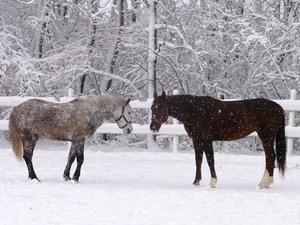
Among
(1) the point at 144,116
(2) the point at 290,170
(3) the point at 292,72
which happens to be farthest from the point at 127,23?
(2) the point at 290,170

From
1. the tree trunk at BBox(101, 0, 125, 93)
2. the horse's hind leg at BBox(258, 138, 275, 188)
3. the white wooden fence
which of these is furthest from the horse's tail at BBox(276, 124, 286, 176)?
the tree trunk at BBox(101, 0, 125, 93)

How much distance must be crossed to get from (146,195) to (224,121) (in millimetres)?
2076

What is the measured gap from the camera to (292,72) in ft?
47.5

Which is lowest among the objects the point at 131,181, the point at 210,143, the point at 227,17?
the point at 131,181

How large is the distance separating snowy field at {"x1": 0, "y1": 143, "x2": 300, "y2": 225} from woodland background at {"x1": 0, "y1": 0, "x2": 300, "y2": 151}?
388 cm

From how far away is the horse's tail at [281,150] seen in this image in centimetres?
896

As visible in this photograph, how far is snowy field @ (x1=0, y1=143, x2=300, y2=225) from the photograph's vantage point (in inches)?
245

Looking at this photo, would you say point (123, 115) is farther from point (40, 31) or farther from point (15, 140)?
point (40, 31)

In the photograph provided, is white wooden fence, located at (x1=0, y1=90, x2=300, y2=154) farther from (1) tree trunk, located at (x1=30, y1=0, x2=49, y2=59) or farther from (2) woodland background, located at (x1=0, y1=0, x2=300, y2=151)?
(1) tree trunk, located at (x1=30, y1=0, x2=49, y2=59)

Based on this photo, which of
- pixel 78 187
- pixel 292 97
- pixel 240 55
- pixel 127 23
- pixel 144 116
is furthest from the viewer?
pixel 127 23

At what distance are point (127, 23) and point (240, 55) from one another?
15.8ft

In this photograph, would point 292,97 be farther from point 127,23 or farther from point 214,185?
point 127,23

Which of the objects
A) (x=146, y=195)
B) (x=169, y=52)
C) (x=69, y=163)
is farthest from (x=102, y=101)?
(x=169, y=52)

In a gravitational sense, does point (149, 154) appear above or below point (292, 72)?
below
